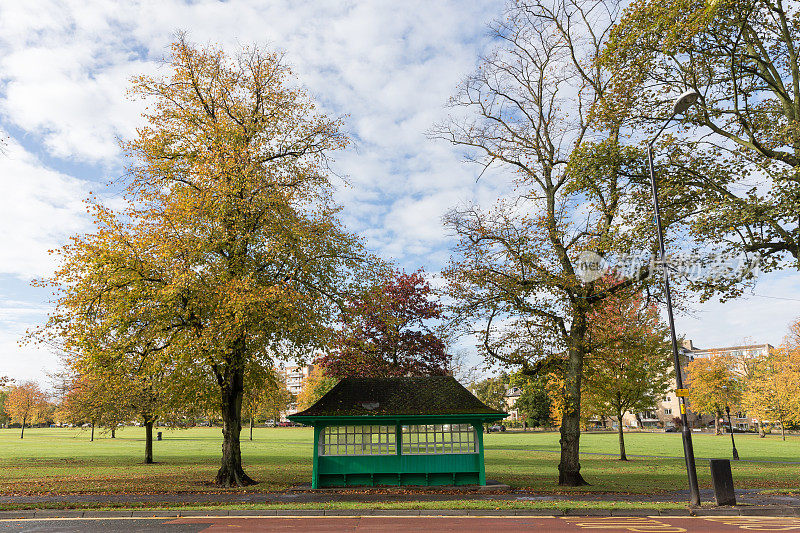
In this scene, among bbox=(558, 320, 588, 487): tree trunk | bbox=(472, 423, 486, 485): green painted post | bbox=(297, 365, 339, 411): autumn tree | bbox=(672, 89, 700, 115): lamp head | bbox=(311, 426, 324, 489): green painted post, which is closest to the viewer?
bbox=(672, 89, 700, 115): lamp head

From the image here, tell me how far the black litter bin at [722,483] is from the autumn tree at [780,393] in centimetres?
5094

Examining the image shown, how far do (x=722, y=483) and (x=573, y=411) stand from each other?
6.38 meters

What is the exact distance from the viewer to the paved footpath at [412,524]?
11125 millimetres

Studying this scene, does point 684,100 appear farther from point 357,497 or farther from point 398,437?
point 357,497

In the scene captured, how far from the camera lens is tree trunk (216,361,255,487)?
19562 mm

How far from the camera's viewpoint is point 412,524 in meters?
11.9

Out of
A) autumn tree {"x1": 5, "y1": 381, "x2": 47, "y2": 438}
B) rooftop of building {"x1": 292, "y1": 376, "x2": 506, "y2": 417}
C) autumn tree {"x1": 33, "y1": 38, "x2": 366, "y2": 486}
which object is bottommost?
autumn tree {"x1": 5, "y1": 381, "x2": 47, "y2": 438}

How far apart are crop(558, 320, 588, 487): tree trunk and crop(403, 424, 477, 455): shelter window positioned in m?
3.49

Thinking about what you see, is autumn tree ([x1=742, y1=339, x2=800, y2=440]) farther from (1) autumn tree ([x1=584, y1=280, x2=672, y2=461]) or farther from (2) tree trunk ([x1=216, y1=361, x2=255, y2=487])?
(2) tree trunk ([x1=216, y1=361, x2=255, y2=487])

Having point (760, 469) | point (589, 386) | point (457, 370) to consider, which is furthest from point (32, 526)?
point (457, 370)

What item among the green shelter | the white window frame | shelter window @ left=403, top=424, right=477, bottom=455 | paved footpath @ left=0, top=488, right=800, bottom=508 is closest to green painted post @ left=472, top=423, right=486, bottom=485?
the green shelter

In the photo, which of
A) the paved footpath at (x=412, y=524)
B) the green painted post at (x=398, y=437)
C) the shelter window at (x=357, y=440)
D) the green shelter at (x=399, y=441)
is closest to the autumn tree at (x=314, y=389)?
the shelter window at (x=357, y=440)

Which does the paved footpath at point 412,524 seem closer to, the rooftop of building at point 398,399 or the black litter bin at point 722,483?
the black litter bin at point 722,483

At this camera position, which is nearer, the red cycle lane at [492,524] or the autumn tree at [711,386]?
the red cycle lane at [492,524]
